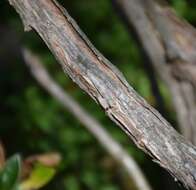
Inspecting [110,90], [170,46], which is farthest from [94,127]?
[110,90]

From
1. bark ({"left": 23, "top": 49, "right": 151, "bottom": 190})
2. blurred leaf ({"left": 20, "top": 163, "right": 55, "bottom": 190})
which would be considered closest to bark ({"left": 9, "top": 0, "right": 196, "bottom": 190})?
blurred leaf ({"left": 20, "top": 163, "right": 55, "bottom": 190})

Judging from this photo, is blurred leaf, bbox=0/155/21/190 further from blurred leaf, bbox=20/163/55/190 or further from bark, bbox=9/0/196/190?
bark, bbox=9/0/196/190

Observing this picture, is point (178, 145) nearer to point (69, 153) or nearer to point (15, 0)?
point (15, 0)

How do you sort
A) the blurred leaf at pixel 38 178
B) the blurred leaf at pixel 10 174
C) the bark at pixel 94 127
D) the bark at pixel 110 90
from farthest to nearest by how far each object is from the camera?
the bark at pixel 94 127, the blurred leaf at pixel 38 178, the blurred leaf at pixel 10 174, the bark at pixel 110 90

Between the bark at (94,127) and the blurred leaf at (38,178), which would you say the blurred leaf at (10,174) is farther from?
the bark at (94,127)

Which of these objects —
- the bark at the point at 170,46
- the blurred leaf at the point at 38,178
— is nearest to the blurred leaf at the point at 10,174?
the blurred leaf at the point at 38,178

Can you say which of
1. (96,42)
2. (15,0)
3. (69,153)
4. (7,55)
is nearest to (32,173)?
(15,0)
